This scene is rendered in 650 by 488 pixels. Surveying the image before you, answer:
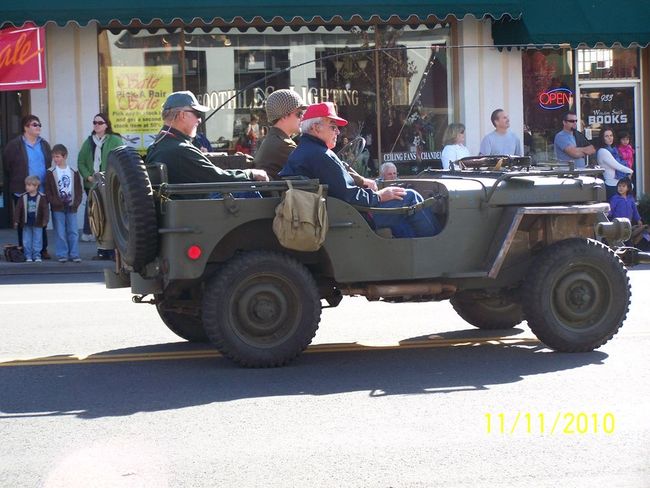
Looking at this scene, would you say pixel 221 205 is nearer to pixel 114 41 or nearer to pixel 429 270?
pixel 429 270

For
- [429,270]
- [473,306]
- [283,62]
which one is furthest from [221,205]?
[283,62]

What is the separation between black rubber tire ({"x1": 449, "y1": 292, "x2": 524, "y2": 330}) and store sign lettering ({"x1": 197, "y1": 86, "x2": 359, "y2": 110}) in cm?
931

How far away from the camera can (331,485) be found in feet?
17.9

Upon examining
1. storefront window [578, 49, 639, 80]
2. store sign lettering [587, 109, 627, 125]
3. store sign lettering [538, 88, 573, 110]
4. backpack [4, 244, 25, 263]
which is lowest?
backpack [4, 244, 25, 263]

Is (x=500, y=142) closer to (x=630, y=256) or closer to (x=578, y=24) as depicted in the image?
(x=578, y=24)

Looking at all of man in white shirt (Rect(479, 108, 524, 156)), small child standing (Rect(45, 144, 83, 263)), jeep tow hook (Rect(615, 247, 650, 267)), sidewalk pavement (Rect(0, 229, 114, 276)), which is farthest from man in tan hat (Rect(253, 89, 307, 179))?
man in white shirt (Rect(479, 108, 524, 156))

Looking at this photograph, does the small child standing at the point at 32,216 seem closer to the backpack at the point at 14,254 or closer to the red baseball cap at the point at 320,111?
the backpack at the point at 14,254

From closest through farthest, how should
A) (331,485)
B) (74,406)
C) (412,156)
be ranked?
(331,485) → (74,406) → (412,156)

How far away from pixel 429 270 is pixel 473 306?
1.24 m

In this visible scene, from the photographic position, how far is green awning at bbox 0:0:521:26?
1639cm

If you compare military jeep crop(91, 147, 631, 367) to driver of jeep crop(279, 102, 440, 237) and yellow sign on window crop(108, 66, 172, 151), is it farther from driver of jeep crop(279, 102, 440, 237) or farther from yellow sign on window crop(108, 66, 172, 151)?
yellow sign on window crop(108, 66, 172, 151)
